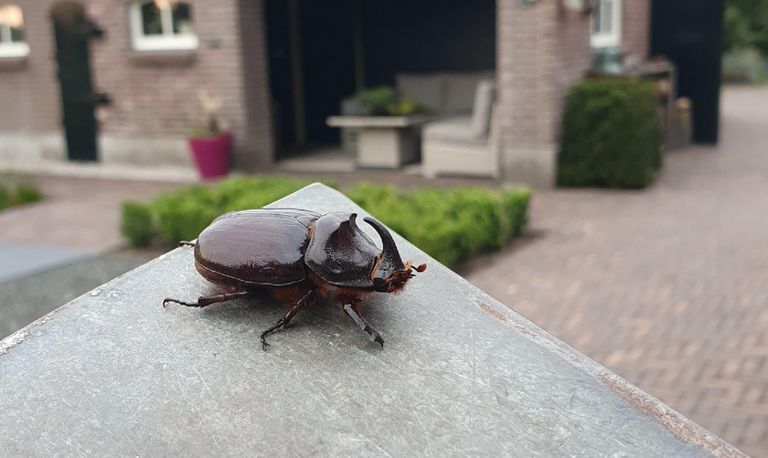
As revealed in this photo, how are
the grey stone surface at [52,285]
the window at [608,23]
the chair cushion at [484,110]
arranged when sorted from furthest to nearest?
the window at [608,23] < the chair cushion at [484,110] < the grey stone surface at [52,285]

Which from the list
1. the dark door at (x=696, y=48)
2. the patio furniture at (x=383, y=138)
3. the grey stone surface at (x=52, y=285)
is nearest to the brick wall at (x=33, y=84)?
the patio furniture at (x=383, y=138)

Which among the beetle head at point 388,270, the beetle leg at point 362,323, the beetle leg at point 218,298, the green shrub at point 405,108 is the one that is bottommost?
the green shrub at point 405,108

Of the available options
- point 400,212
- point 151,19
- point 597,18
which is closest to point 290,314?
point 400,212

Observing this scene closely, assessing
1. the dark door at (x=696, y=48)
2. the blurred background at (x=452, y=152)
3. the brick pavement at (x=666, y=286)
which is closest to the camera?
the brick pavement at (x=666, y=286)

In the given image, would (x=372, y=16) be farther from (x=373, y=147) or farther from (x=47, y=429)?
(x=47, y=429)

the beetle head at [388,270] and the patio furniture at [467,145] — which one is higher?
the beetle head at [388,270]

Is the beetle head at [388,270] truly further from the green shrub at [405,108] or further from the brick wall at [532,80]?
the green shrub at [405,108]
